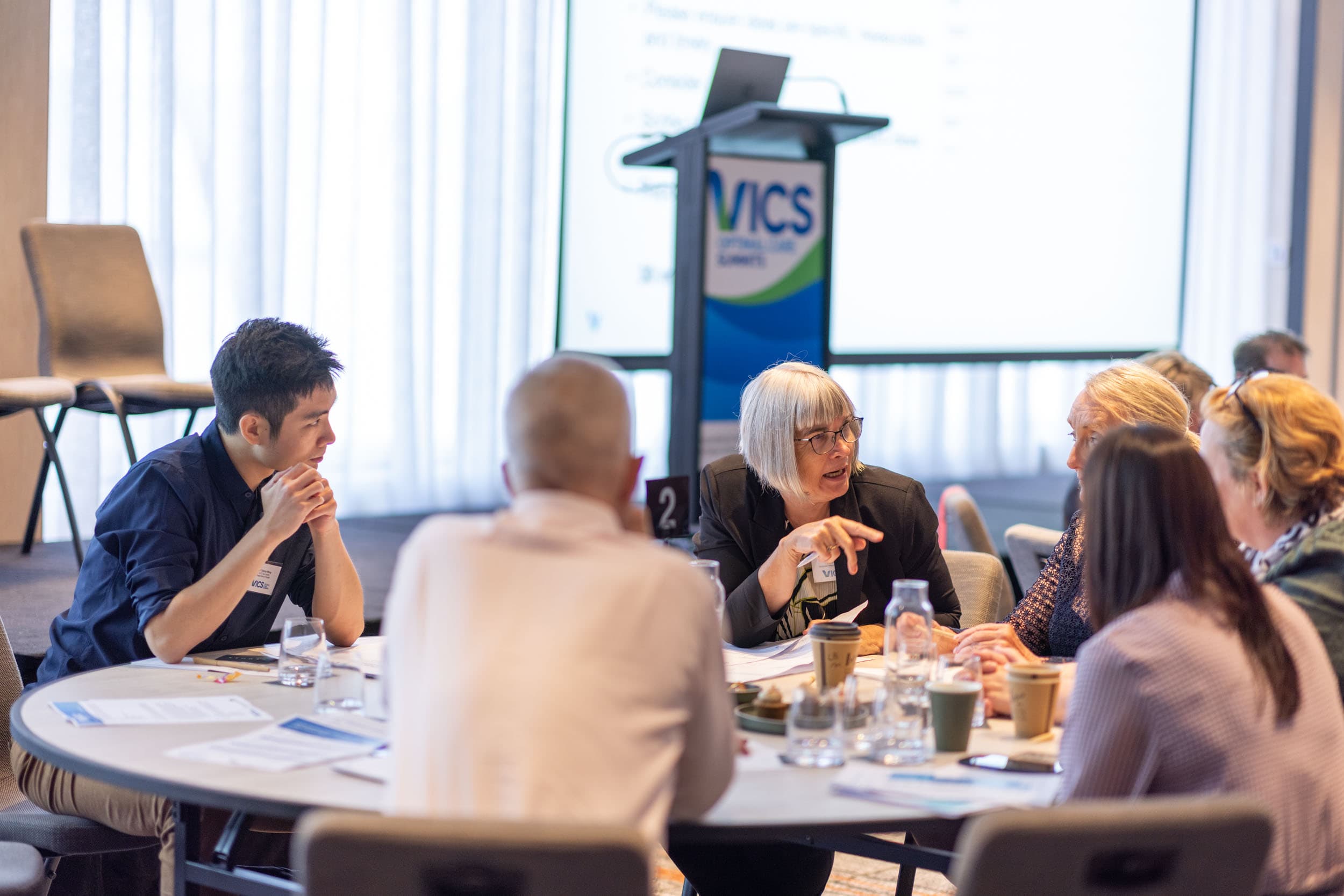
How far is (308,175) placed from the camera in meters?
5.80

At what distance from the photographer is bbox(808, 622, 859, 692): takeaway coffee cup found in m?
2.16

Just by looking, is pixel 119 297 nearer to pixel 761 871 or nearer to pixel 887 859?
pixel 761 871

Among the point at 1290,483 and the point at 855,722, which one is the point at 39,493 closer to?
the point at 855,722

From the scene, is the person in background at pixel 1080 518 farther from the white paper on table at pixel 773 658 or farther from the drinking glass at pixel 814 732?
the drinking glass at pixel 814 732

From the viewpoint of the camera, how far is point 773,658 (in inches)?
97.3

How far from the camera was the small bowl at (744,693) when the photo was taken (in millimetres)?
2065

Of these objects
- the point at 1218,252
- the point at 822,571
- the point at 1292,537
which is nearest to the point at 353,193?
the point at 822,571

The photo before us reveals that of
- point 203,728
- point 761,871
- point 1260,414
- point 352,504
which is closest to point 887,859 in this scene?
point 761,871

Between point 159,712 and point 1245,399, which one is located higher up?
point 1245,399

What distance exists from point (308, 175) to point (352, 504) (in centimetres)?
137

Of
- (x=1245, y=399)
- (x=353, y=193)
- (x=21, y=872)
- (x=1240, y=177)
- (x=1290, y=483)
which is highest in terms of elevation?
(x=1240, y=177)

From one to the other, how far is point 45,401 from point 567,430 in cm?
309

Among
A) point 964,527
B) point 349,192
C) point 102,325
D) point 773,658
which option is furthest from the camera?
point 349,192

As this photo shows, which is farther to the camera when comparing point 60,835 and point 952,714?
point 60,835
